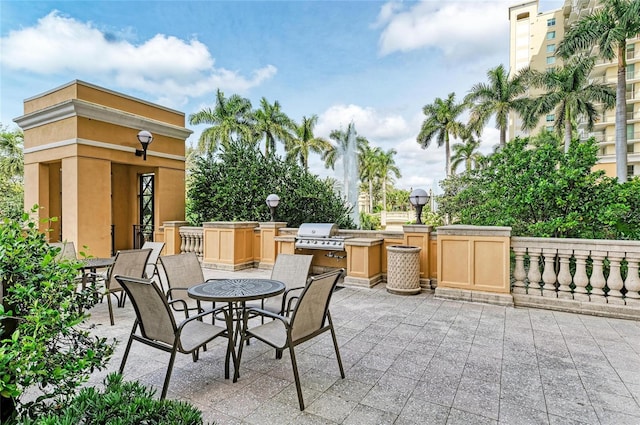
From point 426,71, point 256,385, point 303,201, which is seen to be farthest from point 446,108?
point 256,385

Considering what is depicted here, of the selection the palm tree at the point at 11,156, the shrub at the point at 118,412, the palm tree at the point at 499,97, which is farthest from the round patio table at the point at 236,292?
the palm tree at the point at 499,97

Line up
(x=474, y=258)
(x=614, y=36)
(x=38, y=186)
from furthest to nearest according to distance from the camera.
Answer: (x=614, y=36)
(x=38, y=186)
(x=474, y=258)

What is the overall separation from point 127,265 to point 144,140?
4423mm

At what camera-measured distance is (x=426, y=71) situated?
36.6 feet

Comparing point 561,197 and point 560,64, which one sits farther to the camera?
point 560,64

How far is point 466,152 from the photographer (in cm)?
2720

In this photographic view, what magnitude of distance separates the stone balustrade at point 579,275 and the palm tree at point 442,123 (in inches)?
881

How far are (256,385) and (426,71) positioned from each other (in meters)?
11.3

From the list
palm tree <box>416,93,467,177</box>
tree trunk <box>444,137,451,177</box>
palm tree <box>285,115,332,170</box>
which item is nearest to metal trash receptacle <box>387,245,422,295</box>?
palm tree <box>285,115,332,170</box>

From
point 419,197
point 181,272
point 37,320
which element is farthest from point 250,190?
point 37,320

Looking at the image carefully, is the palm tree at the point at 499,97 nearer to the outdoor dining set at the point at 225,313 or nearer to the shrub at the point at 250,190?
the shrub at the point at 250,190

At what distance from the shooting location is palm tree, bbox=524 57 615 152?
1897 centimetres

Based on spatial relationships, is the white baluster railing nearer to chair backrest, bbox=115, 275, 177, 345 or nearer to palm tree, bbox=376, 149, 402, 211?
chair backrest, bbox=115, 275, 177, 345

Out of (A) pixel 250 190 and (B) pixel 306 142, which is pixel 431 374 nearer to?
(A) pixel 250 190
